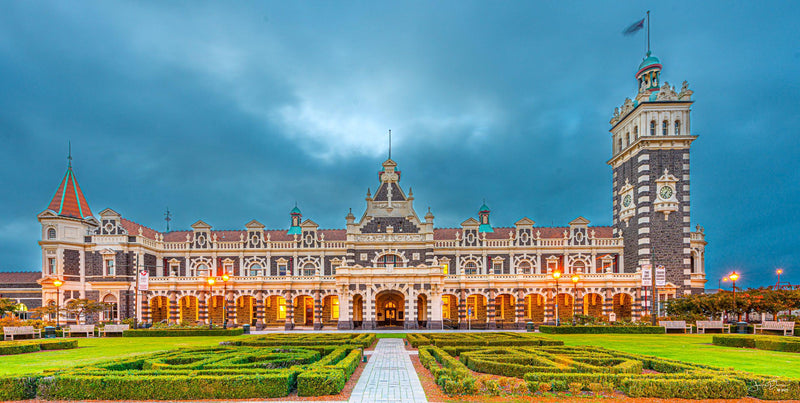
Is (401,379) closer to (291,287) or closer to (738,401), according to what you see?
(738,401)

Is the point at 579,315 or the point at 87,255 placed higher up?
the point at 87,255

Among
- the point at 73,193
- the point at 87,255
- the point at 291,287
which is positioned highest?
the point at 73,193

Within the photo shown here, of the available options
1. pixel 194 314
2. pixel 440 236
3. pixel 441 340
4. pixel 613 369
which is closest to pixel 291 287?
pixel 194 314

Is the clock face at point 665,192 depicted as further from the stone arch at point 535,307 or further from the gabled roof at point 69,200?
the gabled roof at point 69,200

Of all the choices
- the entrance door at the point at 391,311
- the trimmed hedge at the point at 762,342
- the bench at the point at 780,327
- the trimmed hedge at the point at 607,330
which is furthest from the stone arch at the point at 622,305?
the entrance door at the point at 391,311

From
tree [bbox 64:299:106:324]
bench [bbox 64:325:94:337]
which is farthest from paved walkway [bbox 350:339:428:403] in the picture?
tree [bbox 64:299:106:324]

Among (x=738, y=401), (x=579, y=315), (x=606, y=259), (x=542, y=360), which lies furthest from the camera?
(x=606, y=259)

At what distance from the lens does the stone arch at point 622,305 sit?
52919 millimetres

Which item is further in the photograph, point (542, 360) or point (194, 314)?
point (194, 314)

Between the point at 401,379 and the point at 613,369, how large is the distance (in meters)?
7.14

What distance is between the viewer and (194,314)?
55.9 metres

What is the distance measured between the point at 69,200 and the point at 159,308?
16.8 meters

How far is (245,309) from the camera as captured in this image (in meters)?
55.6

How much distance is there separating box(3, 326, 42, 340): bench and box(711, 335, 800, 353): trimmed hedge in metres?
47.8
